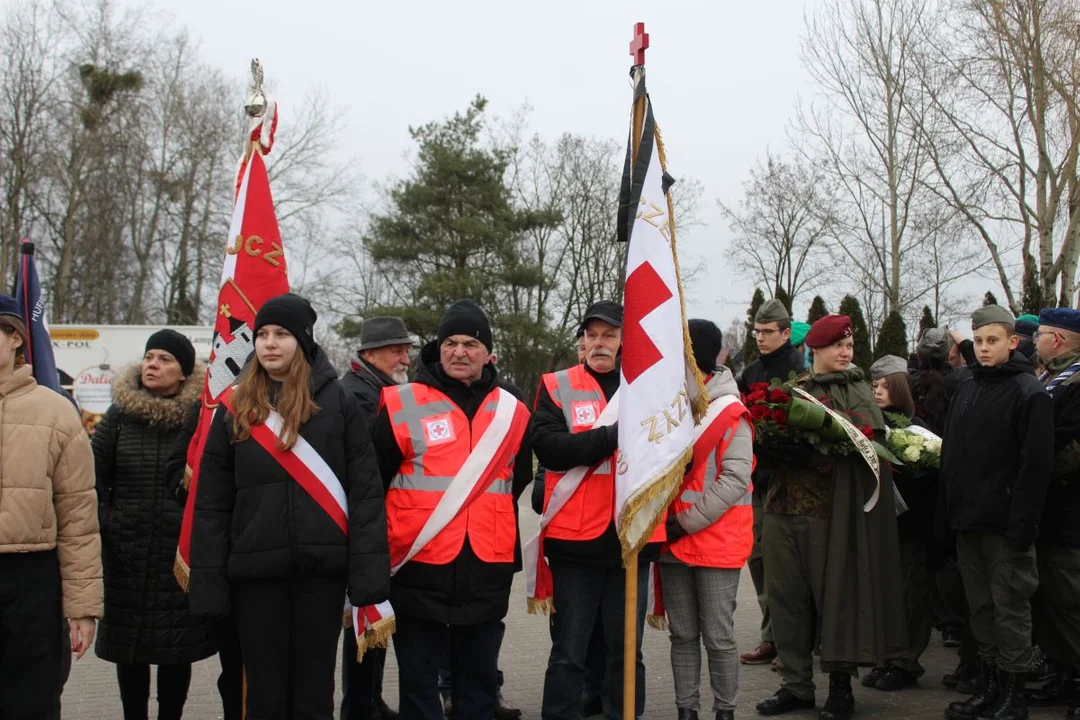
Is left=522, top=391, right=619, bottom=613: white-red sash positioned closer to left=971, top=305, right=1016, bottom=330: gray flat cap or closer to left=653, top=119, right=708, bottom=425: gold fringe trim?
left=653, top=119, right=708, bottom=425: gold fringe trim

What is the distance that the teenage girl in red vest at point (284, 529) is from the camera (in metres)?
3.71

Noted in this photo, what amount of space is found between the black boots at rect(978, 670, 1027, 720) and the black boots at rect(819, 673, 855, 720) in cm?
72

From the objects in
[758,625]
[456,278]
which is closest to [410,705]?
[758,625]

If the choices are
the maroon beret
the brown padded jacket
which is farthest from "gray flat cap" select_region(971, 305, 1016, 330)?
the brown padded jacket

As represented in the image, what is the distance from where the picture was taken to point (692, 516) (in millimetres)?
4906

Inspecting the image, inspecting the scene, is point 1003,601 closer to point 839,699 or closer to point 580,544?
point 839,699

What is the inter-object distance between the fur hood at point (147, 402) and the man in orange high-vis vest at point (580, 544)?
1719 mm

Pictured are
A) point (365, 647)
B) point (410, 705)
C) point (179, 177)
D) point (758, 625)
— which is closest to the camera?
point (365, 647)

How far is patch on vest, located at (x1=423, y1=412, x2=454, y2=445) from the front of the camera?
4.27 m

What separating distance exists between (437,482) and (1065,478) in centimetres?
371

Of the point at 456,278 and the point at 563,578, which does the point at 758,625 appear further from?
the point at 456,278

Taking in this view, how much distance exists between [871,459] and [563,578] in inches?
74.7

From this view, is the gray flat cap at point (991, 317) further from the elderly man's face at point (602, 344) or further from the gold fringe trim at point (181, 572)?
the gold fringe trim at point (181, 572)

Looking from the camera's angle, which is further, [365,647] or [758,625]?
[758,625]
